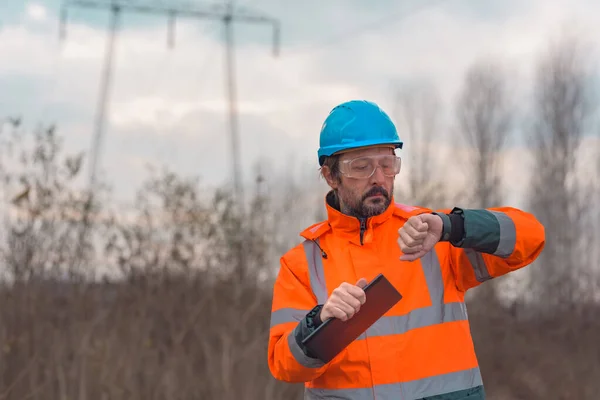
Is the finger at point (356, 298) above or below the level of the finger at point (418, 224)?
below

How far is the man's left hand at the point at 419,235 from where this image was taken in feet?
7.95

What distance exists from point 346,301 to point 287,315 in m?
0.46

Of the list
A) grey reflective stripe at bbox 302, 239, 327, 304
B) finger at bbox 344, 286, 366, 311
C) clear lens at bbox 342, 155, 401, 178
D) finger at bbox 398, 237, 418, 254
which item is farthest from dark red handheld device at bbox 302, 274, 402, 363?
clear lens at bbox 342, 155, 401, 178

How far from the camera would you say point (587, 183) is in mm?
24859

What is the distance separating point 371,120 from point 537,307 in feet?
33.9

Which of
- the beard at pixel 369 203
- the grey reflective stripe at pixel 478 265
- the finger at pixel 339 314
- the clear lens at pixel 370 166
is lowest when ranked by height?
the finger at pixel 339 314

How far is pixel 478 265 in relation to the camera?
270 centimetres

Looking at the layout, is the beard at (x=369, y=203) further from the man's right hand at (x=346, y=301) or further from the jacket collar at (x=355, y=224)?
the man's right hand at (x=346, y=301)

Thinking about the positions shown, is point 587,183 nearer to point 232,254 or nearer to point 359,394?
point 232,254

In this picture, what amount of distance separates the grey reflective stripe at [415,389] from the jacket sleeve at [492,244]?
332 mm

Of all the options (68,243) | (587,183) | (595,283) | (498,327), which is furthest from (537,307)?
(587,183)

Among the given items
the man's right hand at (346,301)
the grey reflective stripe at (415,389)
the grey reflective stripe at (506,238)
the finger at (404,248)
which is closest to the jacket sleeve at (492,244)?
the grey reflective stripe at (506,238)

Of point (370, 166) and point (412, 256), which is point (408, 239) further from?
point (370, 166)

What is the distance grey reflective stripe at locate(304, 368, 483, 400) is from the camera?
8.30 feet
